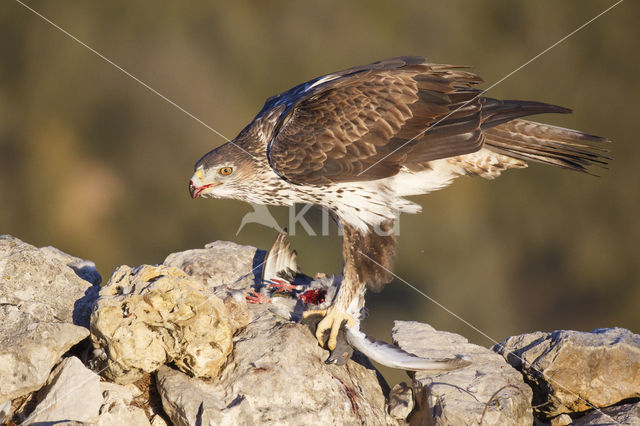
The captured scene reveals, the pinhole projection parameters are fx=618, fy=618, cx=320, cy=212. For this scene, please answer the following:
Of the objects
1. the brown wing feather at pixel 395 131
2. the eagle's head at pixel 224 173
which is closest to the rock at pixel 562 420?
the brown wing feather at pixel 395 131

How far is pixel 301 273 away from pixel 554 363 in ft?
6.33

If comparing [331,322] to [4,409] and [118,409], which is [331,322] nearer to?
[118,409]

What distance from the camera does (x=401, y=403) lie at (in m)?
3.75

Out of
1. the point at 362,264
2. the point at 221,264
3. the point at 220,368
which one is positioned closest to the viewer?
the point at 220,368

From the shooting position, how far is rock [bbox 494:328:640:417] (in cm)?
362

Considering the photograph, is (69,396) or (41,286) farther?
(41,286)

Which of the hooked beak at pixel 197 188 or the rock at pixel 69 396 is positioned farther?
the hooked beak at pixel 197 188

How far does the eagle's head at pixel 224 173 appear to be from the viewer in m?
4.44

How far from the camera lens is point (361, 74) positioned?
4.48 meters

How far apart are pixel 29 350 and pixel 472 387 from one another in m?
2.44

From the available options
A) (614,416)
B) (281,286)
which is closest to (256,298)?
(281,286)

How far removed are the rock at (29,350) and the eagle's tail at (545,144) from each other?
120 inches

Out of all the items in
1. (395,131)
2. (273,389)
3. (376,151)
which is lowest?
(273,389)

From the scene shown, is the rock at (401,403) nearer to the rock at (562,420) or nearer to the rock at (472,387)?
the rock at (472,387)
